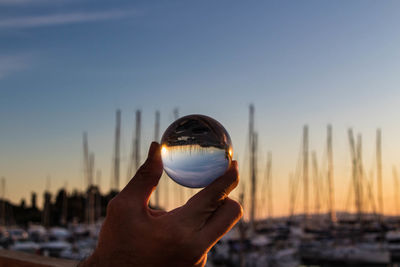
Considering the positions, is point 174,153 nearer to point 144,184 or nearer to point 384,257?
point 144,184

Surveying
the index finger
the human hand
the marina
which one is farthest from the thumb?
the marina

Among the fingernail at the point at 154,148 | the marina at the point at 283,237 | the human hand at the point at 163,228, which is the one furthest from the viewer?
the marina at the point at 283,237

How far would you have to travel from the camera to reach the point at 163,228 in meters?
1.56

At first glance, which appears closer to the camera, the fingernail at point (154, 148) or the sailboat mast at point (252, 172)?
the fingernail at point (154, 148)

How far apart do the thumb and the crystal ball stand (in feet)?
0.25

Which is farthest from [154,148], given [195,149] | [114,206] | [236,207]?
[236,207]

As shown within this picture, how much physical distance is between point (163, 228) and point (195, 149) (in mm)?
405

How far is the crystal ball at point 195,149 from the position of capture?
5.97ft

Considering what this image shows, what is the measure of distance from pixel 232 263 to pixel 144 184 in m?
29.0

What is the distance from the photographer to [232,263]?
29.5 m

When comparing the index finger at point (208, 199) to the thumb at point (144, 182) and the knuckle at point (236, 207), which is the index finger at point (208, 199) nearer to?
the knuckle at point (236, 207)

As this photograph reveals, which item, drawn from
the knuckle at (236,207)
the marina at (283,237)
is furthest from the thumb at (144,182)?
the marina at (283,237)

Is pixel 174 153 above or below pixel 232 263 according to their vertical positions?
above

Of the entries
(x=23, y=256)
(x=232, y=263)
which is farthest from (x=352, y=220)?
(x=23, y=256)
